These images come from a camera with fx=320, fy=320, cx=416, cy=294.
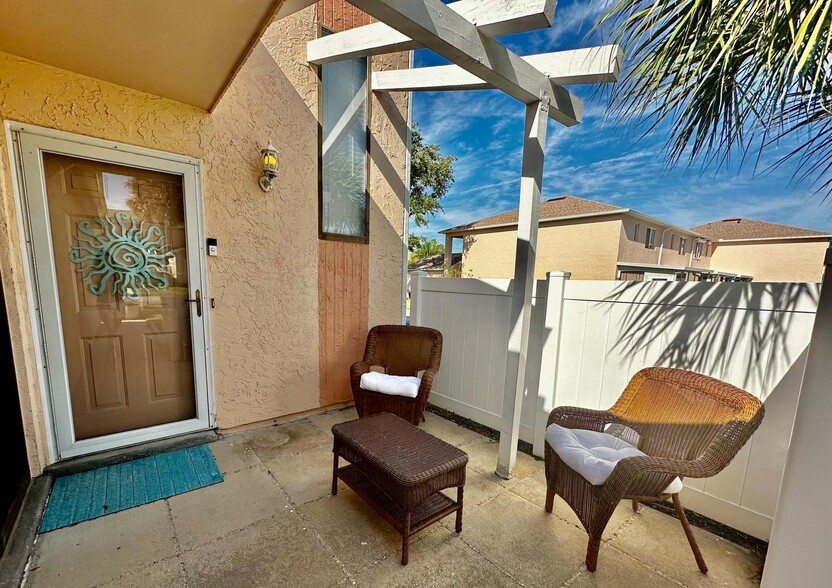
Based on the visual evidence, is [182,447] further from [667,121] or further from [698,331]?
[667,121]

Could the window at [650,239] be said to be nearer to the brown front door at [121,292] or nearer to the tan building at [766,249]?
the tan building at [766,249]

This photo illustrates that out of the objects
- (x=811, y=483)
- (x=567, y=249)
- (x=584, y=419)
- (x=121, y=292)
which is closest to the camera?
(x=811, y=483)

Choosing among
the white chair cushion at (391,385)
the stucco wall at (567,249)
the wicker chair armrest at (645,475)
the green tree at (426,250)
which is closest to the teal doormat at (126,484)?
the white chair cushion at (391,385)

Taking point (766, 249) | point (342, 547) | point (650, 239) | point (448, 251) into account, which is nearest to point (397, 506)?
point (342, 547)

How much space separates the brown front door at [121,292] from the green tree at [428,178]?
9852mm

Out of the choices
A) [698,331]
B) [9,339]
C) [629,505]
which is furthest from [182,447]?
[698,331]

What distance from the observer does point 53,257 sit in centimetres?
229

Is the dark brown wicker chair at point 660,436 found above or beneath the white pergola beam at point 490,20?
beneath

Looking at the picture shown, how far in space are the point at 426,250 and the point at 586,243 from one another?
897 cm

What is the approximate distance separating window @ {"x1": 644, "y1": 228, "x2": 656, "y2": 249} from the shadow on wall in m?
13.6

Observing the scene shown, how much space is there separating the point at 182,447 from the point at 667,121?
480cm

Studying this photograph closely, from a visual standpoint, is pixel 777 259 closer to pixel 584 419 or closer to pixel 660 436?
pixel 660 436

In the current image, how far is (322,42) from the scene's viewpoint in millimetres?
2959

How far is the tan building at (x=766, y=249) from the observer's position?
14.4 m
